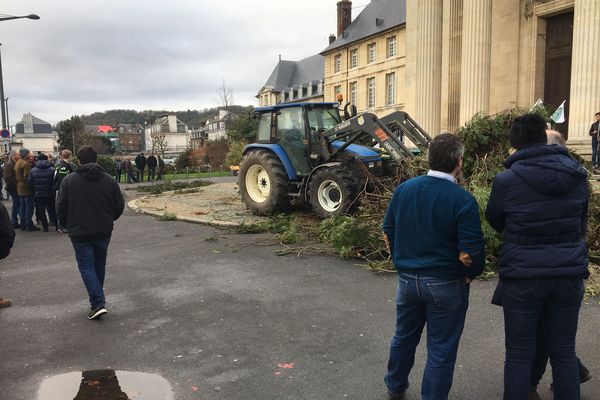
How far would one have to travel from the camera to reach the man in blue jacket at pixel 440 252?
305cm

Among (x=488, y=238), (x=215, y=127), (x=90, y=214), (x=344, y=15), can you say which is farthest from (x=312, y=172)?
(x=215, y=127)

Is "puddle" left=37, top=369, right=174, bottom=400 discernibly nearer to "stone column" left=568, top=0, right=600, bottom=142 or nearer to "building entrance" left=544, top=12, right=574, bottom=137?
"stone column" left=568, top=0, right=600, bottom=142

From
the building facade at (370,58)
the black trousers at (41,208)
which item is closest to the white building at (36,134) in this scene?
the building facade at (370,58)

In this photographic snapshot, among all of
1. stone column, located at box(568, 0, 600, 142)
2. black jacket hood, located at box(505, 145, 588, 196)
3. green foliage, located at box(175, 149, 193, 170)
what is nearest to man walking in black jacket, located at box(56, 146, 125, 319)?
black jacket hood, located at box(505, 145, 588, 196)

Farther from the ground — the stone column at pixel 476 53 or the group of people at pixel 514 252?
the stone column at pixel 476 53

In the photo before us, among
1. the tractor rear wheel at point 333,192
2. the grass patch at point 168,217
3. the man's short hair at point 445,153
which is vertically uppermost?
the man's short hair at point 445,153

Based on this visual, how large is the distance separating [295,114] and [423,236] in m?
8.70

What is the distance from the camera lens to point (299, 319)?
531cm

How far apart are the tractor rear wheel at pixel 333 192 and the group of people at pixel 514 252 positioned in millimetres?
6424

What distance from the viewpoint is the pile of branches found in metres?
7.04

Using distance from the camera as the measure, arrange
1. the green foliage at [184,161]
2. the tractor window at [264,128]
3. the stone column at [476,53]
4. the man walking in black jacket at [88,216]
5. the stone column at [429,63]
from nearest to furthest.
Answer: the man walking in black jacket at [88,216], the tractor window at [264,128], the stone column at [476,53], the stone column at [429,63], the green foliage at [184,161]

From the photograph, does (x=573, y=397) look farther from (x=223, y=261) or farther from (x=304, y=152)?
(x=304, y=152)

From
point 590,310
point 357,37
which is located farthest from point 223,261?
point 357,37

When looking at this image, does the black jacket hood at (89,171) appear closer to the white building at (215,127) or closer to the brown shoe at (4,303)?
the brown shoe at (4,303)
